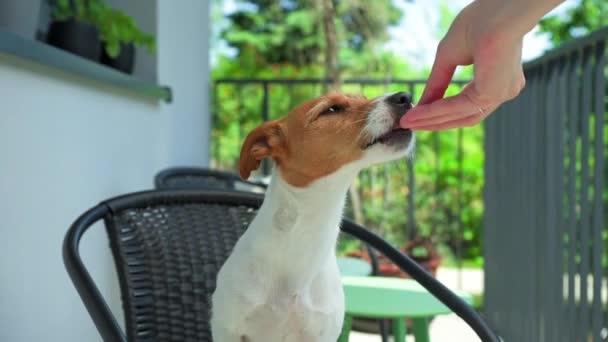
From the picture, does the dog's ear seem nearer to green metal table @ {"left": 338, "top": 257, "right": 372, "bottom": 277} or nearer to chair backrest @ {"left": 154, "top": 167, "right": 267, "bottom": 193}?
chair backrest @ {"left": 154, "top": 167, "right": 267, "bottom": 193}

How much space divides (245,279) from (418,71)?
22.5ft

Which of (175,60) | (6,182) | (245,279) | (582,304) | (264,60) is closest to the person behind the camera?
(245,279)

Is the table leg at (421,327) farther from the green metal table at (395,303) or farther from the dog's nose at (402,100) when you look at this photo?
the dog's nose at (402,100)

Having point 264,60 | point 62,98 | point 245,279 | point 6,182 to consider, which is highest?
point 264,60

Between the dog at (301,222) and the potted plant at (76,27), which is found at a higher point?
the potted plant at (76,27)

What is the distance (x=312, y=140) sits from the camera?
47.4 inches

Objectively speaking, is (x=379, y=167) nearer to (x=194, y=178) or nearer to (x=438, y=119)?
(x=194, y=178)

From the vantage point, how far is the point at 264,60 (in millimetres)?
10531

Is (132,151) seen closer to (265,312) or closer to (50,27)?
(50,27)

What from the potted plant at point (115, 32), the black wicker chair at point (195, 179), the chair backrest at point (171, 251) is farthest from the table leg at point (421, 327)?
the potted plant at point (115, 32)

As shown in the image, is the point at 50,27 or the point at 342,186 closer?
the point at 342,186

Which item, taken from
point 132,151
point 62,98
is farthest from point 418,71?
point 62,98

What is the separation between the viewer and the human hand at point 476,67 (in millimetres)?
731

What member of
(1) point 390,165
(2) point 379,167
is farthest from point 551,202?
(2) point 379,167
